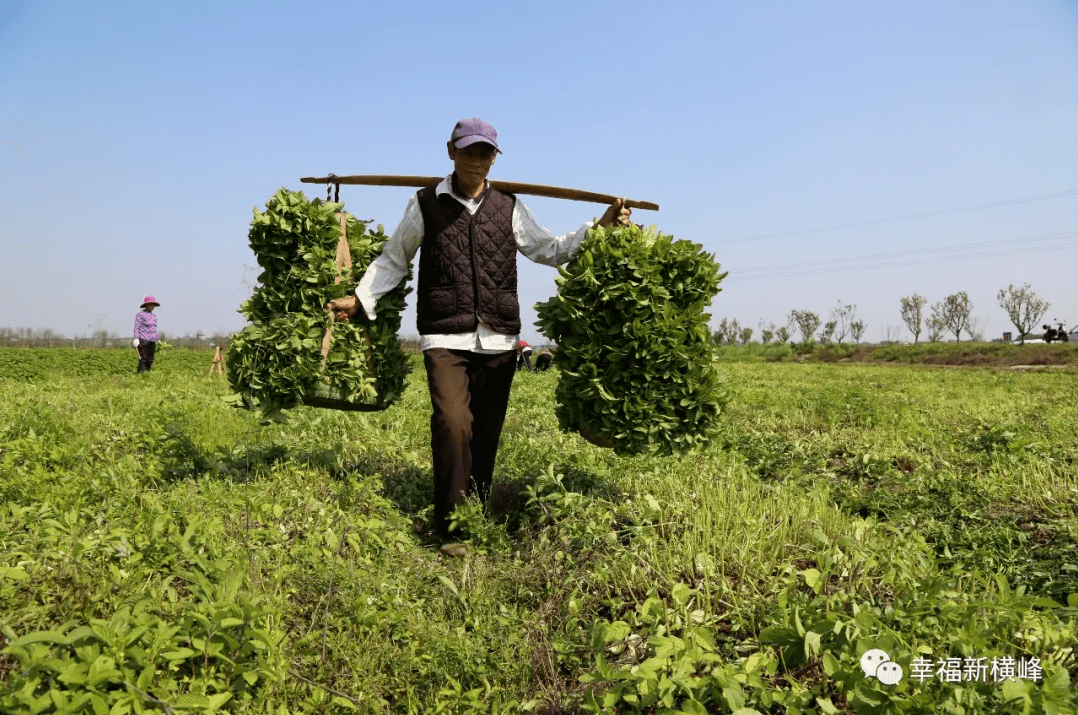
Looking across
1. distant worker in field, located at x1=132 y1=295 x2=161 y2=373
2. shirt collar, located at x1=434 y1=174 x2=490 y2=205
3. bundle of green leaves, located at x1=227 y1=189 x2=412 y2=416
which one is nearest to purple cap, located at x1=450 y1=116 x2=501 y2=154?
shirt collar, located at x1=434 y1=174 x2=490 y2=205

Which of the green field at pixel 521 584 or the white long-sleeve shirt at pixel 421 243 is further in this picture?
the white long-sleeve shirt at pixel 421 243

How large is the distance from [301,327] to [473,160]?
1745 mm

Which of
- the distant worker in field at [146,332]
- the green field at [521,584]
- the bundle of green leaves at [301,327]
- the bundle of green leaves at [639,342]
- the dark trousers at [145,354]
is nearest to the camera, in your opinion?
the green field at [521,584]

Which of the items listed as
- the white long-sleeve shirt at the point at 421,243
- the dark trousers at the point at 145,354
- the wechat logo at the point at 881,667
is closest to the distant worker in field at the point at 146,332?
the dark trousers at the point at 145,354

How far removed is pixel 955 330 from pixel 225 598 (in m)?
77.7

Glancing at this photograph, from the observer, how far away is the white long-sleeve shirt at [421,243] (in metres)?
4.73

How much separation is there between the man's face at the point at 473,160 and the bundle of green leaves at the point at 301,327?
100cm

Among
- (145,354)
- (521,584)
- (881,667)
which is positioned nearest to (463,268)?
(521,584)

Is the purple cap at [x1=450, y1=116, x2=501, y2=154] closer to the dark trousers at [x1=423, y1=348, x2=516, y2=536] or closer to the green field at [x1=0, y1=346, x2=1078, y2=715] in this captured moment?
the dark trousers at [x1=423, y1=348, x2=516, y2=536]

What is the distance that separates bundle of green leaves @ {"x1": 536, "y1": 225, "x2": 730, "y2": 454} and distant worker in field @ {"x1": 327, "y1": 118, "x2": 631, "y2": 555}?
1.40ft

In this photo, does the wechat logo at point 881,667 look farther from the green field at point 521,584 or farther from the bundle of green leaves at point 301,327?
the bundle of green leaves at point 301,327

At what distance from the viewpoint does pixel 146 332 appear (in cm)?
1638

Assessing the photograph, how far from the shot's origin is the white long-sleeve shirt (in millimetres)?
4727

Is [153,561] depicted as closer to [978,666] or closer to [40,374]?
[978,666]
